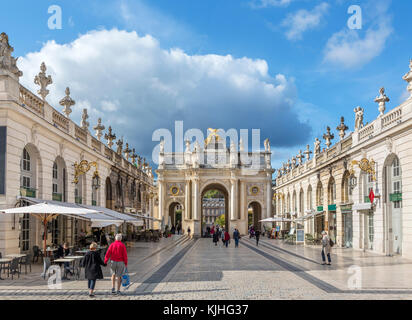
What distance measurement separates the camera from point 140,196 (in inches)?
2025

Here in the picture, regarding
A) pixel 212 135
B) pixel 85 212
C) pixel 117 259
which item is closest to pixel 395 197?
pixel 85 212

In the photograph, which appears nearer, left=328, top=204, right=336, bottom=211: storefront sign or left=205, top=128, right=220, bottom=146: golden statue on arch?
left=328, top=204, right=336, bottom=211: storefront sign

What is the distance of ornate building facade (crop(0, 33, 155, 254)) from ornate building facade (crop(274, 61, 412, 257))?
1560 centimetres

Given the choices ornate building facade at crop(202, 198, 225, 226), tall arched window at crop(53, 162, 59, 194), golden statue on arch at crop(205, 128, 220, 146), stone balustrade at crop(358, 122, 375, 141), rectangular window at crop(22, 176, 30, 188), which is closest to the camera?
rectangular window at crop(22, 176, 30, 188)

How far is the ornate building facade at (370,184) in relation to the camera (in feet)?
70.9

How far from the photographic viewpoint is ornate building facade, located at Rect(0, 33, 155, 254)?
56.6 ft

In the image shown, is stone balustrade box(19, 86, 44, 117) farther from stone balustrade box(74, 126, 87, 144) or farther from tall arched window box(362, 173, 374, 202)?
tall arched window box(362, 173, 374, 202)

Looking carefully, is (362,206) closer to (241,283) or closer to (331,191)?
(331,191)

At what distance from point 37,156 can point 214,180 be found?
4010 cm

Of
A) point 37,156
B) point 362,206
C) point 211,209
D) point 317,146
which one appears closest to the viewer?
point 37,156

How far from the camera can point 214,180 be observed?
5956 centimetres

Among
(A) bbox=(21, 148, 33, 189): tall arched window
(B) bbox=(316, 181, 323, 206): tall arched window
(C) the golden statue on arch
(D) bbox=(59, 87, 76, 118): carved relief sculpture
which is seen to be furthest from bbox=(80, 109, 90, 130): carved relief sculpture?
(C) the golden statue on arch
